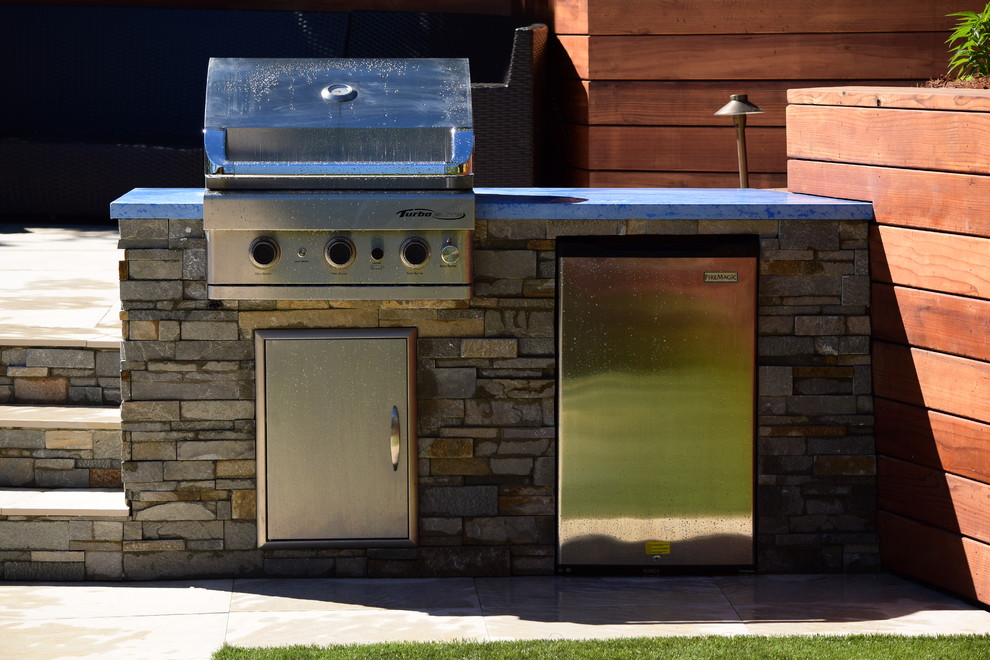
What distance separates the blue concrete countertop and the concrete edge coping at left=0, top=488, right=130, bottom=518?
947mm

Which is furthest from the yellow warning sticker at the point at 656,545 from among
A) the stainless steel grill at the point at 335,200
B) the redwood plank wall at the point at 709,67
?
the redwood plank wall at the point at 709,67

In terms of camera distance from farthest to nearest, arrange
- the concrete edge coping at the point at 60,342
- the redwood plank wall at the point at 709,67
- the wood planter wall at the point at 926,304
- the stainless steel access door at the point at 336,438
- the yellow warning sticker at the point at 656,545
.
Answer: the redwood plank wall at the point at 709,67
the concrete edge coping at the point at 60,342
the yellow warning sticker at the point at 656,545
the stainless steel access door at the point at 336,438
the wood planter wall at the point at 926,304

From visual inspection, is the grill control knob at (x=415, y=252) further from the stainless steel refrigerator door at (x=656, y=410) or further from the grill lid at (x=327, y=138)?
the stainless steel refrigerator door at (x=656, y=410)

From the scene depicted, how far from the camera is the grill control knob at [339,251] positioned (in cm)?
411

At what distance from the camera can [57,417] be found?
454cm

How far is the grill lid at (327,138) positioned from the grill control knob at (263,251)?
170 mm

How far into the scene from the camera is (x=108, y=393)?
15.6 ft

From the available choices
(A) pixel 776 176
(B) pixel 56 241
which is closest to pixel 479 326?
(A) pixel 776 176

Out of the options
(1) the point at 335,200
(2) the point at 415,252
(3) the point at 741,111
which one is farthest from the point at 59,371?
(3) the point at 741,111

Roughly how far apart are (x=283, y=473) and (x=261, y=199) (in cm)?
89

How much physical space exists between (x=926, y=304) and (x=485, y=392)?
4.65ft

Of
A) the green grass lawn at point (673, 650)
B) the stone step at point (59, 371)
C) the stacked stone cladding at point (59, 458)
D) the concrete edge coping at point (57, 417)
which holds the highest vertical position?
the stone step at point (59, 371)

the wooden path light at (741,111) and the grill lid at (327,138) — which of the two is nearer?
the grill lid at (327,138)

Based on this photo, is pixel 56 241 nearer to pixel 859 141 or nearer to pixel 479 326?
pixel 479 326
